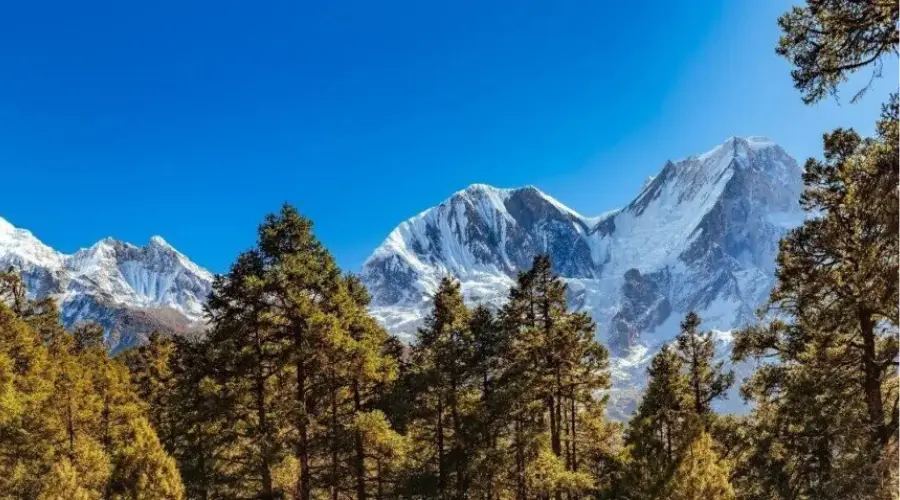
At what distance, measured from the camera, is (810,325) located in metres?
14.4

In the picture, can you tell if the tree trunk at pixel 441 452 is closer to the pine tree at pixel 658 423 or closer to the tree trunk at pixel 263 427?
the tree trunk at pixel 263 427

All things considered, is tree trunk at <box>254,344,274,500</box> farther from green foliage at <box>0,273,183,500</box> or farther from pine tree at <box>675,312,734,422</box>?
pine tree at <box>675,312,734,422</box>

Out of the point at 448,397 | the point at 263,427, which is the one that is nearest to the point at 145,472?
the point at 263,427

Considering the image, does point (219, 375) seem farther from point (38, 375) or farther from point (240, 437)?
point (38, 375)

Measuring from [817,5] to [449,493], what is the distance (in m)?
20.3

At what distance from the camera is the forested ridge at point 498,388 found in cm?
1163

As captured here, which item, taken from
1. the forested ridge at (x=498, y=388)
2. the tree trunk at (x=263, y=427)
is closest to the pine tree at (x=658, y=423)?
the forested ridge at (x=498, y=388)

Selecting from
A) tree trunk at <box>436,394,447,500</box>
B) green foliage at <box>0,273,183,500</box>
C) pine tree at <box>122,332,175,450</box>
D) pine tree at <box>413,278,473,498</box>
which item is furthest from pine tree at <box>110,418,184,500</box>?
pine tree at <box>122,332,175,450</box>

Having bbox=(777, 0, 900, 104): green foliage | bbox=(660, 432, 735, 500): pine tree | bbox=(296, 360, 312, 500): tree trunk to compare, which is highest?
bbox=(777, 0, 900, 104): green foliage

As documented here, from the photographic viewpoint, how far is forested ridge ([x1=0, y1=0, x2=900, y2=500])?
11633mm

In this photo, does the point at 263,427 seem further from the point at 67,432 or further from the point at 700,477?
the point at 67,432

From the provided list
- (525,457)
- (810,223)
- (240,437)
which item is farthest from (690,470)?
(240,437)

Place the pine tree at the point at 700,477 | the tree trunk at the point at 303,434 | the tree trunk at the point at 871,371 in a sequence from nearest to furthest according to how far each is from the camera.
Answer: the tree trunk at the point at 871,371 → the tree trunk at the point at 303,434 → the pine tree at the point at 700,477

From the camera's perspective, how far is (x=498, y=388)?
22.8 m
